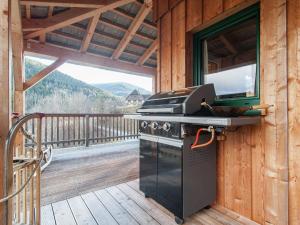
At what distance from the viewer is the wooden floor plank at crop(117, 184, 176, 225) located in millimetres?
1802

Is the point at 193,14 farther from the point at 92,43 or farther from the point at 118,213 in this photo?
the point at 92,43

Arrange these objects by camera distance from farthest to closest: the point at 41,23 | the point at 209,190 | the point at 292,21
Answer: the point at 41,23, the point at 209,190, the point at 292,21

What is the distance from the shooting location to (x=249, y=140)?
67.9 inches

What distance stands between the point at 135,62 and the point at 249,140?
195 inches

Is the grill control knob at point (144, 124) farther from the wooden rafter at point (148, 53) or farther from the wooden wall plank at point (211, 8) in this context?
the wooden rafter at point (148, 53)

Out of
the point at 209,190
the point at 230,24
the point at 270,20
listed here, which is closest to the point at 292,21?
the point at 270,20

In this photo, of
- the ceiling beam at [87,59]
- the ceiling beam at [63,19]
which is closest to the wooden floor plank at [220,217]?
the ceiling beam at [63,19]

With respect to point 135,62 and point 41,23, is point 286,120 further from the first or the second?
point 135,62

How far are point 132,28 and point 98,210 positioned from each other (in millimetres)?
4194

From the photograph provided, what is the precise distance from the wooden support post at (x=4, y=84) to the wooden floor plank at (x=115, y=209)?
1092 mm

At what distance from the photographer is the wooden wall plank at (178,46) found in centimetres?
241

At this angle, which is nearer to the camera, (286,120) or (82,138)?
(286,120)

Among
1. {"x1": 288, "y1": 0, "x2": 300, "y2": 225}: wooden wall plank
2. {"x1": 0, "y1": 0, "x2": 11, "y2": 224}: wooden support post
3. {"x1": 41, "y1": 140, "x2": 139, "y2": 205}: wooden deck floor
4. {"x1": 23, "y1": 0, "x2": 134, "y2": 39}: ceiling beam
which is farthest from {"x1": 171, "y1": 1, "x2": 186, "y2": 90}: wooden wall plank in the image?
{"x1": 0, "y1": 0, "x2": 11, "y2": 224}: wooden support post

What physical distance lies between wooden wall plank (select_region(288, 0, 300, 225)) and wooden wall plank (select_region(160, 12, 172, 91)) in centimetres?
152
